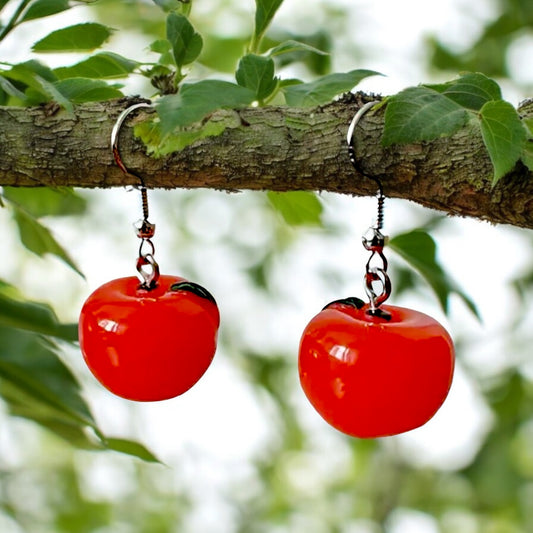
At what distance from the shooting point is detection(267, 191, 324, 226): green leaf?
75 cm

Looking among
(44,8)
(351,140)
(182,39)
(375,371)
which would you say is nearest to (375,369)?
(375,371)

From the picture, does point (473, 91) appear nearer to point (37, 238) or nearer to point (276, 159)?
point (276, 159)

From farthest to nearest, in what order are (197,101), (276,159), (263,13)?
(263,13)
(276,159)
(197,101)

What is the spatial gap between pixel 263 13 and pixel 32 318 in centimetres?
35

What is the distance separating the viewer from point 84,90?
64 cm

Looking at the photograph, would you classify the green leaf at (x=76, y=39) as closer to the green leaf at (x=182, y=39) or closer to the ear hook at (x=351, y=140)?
the green leaf at (x=182, y=39)

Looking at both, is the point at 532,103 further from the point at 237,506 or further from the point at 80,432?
the point at 237,506

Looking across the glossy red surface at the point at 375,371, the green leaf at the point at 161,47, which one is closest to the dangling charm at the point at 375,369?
the glossy red surface at the point at 375,371

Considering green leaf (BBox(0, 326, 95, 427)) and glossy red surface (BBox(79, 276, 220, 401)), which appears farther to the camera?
green leaf (BBox(0, 326, 95, 427))

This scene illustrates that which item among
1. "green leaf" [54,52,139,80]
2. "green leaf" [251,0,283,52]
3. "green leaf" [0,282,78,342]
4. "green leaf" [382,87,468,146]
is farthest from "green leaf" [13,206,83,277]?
"green leaf" [382,87,468,146]

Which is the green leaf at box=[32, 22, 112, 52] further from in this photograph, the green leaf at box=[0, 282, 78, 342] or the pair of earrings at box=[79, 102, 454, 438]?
A: the green leaf at box=[0, 282, 78, 342]

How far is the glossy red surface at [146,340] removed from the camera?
2.21ft

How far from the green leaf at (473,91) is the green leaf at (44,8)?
316 mm

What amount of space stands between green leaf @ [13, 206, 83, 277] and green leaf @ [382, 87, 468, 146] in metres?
0.37
